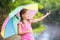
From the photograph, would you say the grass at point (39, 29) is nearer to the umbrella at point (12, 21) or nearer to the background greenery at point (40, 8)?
the background greenery at point (40, 8)

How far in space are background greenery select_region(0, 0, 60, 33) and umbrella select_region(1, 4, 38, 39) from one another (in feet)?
0.12

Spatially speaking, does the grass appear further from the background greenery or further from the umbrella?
the umbrella

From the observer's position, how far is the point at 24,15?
2.64 meters

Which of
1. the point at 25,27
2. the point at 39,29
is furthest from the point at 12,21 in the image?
the point at 39,29

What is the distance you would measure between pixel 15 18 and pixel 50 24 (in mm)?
300

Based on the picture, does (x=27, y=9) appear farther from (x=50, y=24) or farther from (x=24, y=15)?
(x=50, y=24)

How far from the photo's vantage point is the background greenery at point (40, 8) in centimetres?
267

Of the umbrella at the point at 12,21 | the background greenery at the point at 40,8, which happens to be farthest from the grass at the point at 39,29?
the umbrella at the point at 12,21

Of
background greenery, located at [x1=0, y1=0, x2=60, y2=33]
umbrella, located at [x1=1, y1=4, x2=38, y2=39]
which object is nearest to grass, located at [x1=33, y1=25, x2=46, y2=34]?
background greenery, located at [x1=0, y1=0, x2=60, y2=33]

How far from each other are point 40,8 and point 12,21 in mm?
257

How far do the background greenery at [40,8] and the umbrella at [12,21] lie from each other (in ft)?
0.12

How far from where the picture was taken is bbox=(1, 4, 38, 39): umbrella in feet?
8.66

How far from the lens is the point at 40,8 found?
267cm

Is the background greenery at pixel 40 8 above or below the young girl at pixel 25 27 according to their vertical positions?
above
